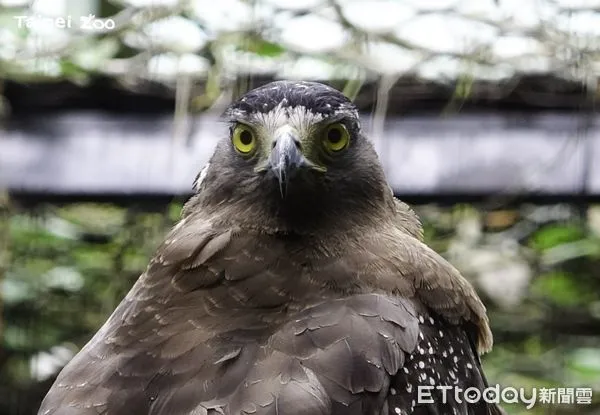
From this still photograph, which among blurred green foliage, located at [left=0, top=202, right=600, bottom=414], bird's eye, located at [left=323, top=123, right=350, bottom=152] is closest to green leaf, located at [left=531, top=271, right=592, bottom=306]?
blurred green foliage, located at [left=0, top=202, right=600, bottom=414]

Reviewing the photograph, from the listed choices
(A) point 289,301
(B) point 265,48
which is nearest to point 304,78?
(B) point 265,48

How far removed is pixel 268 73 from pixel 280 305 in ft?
4.13

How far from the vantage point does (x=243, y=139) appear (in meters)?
1.91

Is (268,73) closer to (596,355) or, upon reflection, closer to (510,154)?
(510,154)

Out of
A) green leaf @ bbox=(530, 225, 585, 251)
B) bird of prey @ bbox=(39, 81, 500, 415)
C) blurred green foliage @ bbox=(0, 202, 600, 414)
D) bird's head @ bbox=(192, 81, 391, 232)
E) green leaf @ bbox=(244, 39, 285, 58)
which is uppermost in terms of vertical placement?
green leaf @ bbox=(244, 39, 285, 58)

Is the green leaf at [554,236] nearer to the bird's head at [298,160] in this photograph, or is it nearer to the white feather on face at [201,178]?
the bird's head at [298,160]

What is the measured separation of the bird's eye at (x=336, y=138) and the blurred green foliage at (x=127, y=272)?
39.9 inches

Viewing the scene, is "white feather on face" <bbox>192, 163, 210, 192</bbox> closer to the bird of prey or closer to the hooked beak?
the bird of prey

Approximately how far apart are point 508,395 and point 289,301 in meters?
0.71

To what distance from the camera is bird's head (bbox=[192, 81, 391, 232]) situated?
181cm

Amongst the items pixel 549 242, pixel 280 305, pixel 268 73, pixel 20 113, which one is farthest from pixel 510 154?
pixel 20 113

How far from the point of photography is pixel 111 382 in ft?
5.28

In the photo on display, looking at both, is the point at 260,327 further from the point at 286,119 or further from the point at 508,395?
the point at 508,395

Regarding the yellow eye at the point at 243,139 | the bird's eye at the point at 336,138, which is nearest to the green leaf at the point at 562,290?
the bird's eye at the point at 336,138
